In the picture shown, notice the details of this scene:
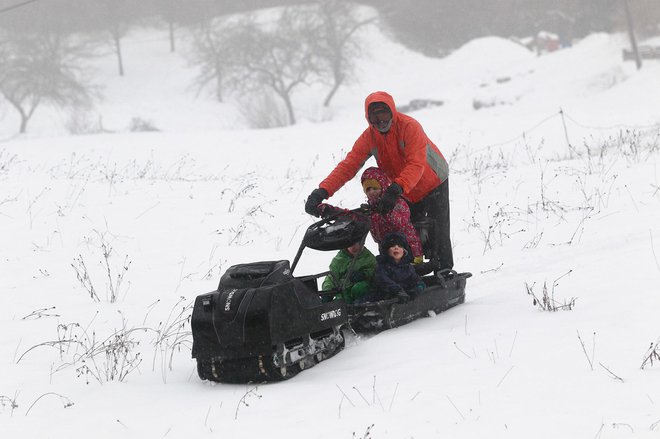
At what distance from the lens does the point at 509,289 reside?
680 centimetres

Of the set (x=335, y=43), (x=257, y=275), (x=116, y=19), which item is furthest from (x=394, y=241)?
(x=116, y=19)

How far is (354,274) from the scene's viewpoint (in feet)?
20.3

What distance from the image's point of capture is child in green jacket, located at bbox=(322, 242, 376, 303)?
6.11m

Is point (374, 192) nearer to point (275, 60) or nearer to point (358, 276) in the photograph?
point (358, 276)

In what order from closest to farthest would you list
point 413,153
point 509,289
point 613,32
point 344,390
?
point 344,390
point 413,153
point 509,289
point 613,32

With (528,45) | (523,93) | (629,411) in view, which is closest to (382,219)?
(629,411)

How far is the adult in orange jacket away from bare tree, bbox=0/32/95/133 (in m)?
52.7

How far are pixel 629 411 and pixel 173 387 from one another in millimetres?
2879

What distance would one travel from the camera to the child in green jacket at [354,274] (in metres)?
6.11

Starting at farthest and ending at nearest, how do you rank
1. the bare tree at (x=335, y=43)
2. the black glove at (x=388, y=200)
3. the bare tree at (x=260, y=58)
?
the bare tree at (x=335, y=43) → the bare tree at (x=260, y=58) → the black glove at (x=388, y=200)

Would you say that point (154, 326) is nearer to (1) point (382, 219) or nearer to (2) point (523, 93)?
(1) point (382, 219)

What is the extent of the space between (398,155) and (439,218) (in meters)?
0.71

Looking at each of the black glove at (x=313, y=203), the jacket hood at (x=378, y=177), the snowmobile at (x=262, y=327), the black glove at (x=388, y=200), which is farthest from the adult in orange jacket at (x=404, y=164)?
the snowmobile at (x=262, y=327)

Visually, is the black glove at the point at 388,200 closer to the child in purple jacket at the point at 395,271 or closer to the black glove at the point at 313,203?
the child in purple jacket at the point at 395,271
